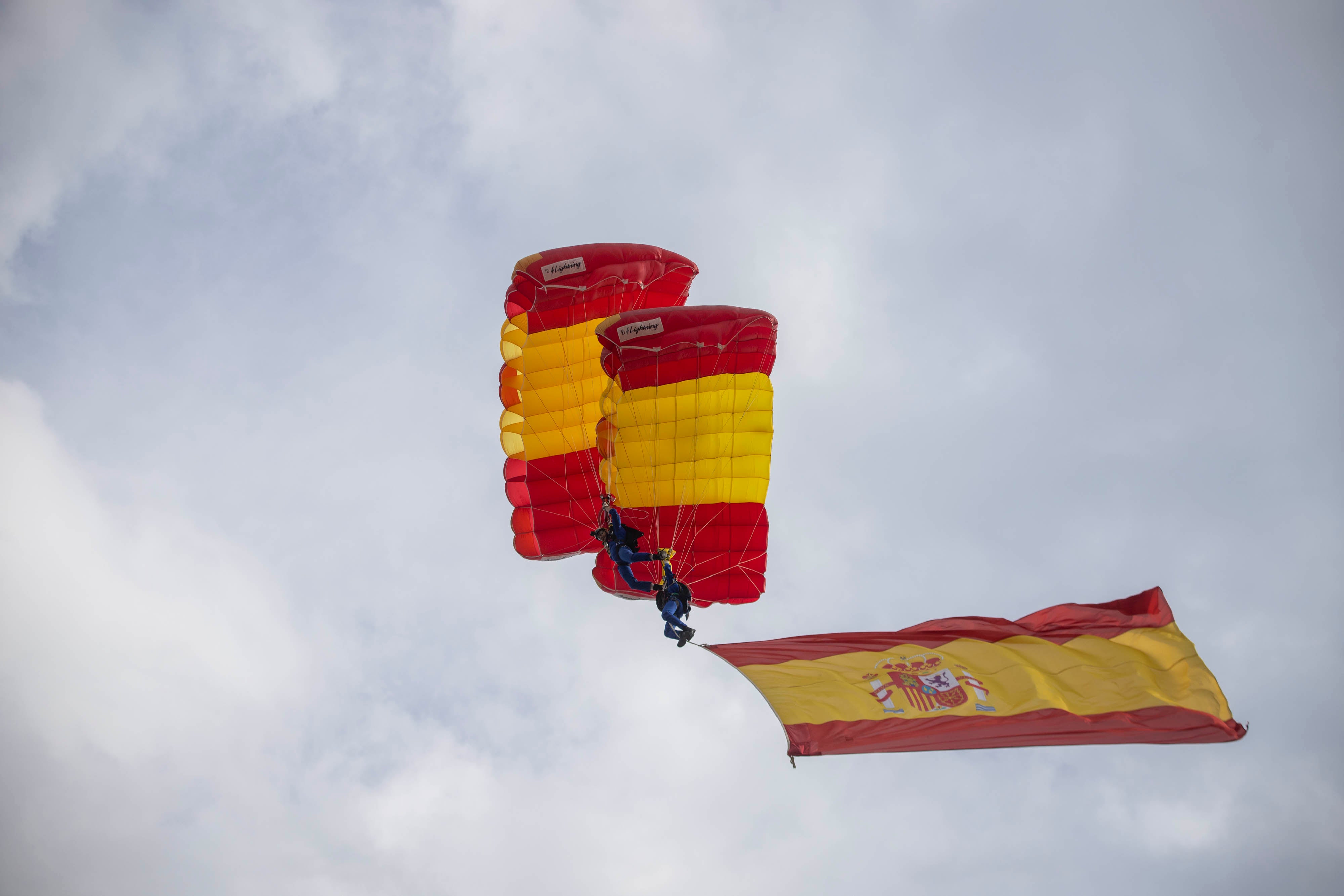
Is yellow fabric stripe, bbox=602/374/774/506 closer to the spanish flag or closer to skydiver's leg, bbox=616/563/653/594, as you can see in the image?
skydiver's leg, bbox=616/563/653/594

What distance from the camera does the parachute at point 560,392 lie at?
15875mm

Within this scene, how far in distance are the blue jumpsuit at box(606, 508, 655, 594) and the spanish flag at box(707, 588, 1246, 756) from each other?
6.94 feet

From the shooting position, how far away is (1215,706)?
35.8ft

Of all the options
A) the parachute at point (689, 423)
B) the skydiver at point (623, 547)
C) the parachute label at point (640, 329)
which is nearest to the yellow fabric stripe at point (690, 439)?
the parachute at point (689, 423)

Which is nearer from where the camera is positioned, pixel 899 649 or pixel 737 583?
pixel 899 649

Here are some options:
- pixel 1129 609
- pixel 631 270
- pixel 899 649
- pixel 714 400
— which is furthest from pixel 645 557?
pixel 1129 609

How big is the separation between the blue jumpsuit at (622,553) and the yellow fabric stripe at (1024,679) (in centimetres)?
282

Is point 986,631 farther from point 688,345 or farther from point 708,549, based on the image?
point 688,345

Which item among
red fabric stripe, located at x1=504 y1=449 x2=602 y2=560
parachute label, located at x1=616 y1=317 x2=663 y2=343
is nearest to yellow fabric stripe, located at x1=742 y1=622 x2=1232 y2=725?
parachute label, located at x1=616 y1=317 x2=663 y2=343

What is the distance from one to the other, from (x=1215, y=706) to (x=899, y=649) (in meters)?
3.46

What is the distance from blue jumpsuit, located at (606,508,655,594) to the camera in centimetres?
1410

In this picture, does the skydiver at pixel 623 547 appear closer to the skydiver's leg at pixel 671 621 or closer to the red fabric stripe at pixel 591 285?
the skydiver's leg at pixel 671 621

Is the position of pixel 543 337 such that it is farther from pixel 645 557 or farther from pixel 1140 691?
pixel 1140 691

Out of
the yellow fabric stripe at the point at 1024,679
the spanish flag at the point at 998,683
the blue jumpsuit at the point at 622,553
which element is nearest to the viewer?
the spanish flag at the point at 998,683
